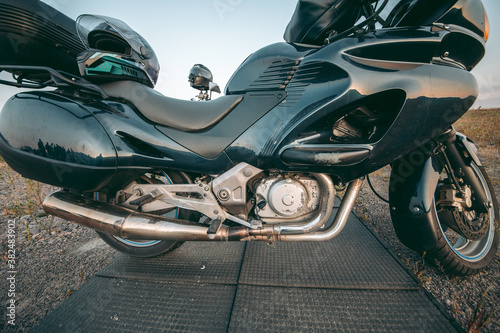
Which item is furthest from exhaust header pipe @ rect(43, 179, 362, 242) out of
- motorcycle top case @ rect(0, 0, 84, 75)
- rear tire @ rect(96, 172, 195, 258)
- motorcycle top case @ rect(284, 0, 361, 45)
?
motorcycle top case @ rect(284, 0, 361, 45)

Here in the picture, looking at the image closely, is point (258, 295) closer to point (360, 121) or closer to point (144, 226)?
point (144, 226)

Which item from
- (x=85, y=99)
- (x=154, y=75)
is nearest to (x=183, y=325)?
(x=85, y=99)

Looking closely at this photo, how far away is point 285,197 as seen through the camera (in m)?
1.12

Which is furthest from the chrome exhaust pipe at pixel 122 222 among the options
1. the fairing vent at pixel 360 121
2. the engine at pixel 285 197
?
the fairing vent at pixel 360 121

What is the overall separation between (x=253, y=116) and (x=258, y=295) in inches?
41.7

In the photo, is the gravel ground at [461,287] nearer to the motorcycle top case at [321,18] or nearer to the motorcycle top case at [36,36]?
the motorcycle top case at [321,18]

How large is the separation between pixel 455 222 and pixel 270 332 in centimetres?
149

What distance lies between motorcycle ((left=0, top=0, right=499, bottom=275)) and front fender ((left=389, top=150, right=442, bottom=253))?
1cm

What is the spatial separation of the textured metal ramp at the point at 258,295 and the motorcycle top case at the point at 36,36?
1411 mm

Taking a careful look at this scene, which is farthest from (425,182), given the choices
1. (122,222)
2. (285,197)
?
(122,222)

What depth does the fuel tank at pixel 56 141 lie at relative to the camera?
102cm

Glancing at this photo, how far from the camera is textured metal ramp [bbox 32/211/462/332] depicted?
105cm

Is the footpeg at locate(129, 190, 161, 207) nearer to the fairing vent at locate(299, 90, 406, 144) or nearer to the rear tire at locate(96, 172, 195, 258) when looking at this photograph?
the rear tire at locate(96, 172, 195, 258)

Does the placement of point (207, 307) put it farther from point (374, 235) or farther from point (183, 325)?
point (374, 235)
